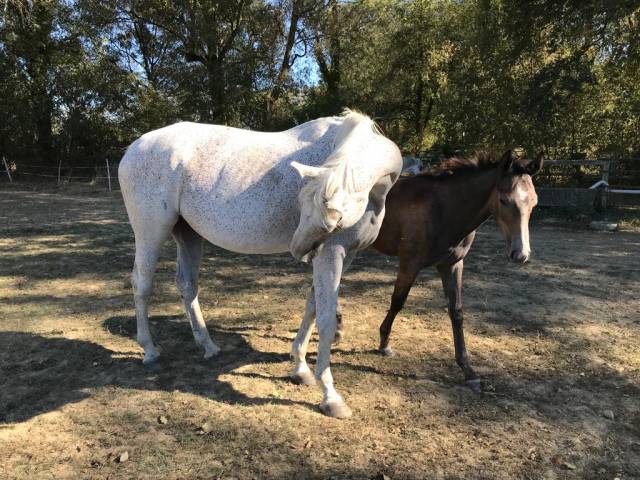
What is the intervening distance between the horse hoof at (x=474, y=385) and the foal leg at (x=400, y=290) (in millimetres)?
700

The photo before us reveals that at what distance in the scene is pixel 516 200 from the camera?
295 cm

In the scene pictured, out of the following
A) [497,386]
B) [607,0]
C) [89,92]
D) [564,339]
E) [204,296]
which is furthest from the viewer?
[89,92]

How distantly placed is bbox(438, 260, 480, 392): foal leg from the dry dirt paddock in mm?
133

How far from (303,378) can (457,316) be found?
4.15 feet

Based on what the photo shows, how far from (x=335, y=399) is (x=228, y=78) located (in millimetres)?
17571

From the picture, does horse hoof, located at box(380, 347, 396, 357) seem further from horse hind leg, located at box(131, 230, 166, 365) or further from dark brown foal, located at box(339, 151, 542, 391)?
horse hind leg, located at box(131, 230, 166, 365)

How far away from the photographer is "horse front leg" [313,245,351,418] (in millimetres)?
2699

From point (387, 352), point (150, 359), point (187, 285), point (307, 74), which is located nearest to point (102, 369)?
point (150, 359)

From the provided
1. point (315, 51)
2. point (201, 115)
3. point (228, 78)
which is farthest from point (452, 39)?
point (201, 115)

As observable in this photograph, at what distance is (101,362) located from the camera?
3.46 m

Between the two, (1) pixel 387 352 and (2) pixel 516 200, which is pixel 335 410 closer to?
(1) pixel 387 352

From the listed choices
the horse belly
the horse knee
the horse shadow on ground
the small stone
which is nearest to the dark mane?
the horse belly

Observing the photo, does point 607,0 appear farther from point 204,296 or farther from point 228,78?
point 228,78

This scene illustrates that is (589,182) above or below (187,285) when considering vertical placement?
above
